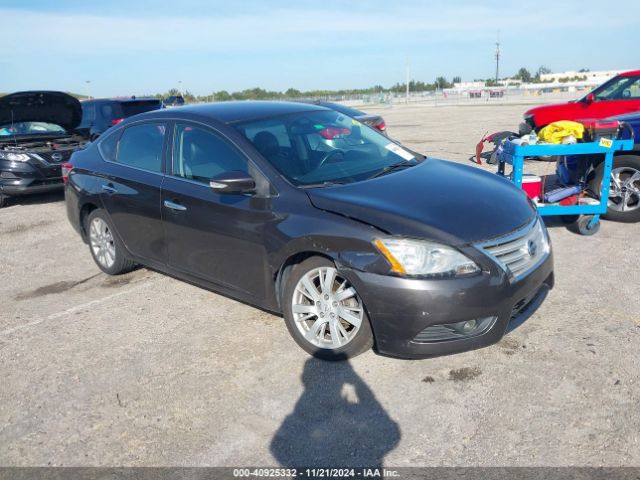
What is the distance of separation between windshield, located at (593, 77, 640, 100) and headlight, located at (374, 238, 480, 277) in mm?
10026

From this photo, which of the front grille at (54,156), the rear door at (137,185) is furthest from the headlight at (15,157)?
the rear door at (137,185)

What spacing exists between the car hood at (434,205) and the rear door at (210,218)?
1.82 feet

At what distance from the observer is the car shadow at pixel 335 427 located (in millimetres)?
2693

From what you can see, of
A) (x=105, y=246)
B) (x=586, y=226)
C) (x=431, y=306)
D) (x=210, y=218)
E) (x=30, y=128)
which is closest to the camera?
(x=431, y=306)

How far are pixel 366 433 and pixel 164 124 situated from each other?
120 inches

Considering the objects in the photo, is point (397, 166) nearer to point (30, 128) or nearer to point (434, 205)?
point (434, 205)

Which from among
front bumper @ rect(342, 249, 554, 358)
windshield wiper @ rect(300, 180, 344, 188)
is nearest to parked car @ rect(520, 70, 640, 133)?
windshield wiper @ rect(300, 180, 344, 188)

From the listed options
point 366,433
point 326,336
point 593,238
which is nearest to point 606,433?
point 366,433

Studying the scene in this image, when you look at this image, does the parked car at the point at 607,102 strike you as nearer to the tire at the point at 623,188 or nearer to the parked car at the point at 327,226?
the tire at the point at 623,188

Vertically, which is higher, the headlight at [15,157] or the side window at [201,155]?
the side window at [201,155]

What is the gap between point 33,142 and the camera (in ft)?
→ 30.8

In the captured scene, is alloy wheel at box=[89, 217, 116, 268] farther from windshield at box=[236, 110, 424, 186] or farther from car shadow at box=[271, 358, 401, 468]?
car shadow at box=[271, 358, 401, 468]

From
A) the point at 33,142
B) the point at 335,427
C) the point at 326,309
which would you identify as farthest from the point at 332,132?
the point at 33,142

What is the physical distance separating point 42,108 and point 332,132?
672cm
